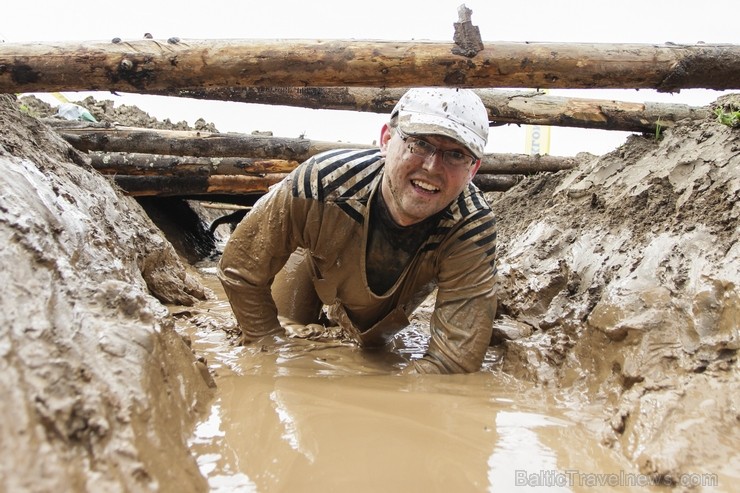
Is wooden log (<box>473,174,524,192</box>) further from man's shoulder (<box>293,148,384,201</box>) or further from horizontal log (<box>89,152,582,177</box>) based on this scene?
man's shoulder (<box>293,148,384,201</box>)

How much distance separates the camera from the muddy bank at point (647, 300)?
1.66 m

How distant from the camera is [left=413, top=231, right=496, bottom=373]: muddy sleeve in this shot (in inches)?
106

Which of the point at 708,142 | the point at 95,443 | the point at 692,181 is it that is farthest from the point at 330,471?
the point at 708,142

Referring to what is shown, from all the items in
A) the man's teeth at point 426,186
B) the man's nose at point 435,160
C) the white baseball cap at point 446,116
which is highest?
the white baseball cap at point 446,116

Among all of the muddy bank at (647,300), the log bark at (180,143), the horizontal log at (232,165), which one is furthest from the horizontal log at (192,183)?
the muddy bank at (647,300)

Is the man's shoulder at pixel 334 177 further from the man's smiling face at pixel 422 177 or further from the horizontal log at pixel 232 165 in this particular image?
the horizontal log at pixel 232 165

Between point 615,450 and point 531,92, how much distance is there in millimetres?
3800

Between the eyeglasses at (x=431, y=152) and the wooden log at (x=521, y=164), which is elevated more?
the eyeglasses at (x=431, y=152)

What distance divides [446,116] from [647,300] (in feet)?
3.62

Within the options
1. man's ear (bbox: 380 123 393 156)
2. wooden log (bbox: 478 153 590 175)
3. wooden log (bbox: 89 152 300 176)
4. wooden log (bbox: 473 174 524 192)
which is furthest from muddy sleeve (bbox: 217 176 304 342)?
wooden log (bbox: 473 174 524 192)

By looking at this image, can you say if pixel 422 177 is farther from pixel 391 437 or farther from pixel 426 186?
pixel 391 437

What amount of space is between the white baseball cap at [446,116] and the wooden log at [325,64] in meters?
0.19

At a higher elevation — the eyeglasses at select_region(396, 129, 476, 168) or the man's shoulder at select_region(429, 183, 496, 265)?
the eyeglasses at select_region(396, 129, 476, 168)

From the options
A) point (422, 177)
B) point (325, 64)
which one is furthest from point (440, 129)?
point (325, 64)
